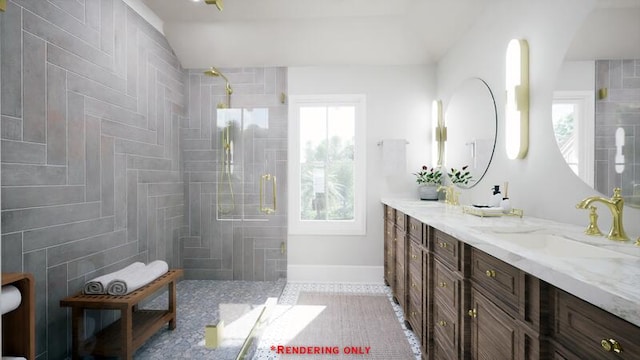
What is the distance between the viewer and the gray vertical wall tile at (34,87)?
1383 millimetres

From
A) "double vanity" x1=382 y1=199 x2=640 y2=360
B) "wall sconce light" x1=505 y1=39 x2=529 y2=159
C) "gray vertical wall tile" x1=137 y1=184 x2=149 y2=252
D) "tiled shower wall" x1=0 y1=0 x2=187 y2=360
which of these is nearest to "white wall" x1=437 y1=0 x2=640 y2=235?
"wall sconce light" x1=505 y1=39 x2=529 y2=159

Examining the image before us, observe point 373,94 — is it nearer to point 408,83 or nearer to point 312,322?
point 408,83

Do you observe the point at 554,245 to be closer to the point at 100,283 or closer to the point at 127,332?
the point at 127,332

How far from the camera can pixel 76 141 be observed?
1.68m

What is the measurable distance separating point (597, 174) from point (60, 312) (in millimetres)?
2593

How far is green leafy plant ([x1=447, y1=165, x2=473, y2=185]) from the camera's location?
2475mm

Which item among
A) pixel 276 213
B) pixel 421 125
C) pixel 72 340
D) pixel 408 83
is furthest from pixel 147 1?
pixel 421 125

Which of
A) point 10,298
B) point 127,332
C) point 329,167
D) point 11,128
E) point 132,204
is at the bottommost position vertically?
point 127,332

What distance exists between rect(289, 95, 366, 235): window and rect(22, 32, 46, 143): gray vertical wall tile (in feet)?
6.81

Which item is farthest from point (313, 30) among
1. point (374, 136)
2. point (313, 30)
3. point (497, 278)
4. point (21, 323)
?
point (21, 323)

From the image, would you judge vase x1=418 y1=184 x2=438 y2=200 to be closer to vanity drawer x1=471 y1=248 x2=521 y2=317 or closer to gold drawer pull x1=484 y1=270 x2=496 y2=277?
vanity drawer x1=471 y1=248 x2=521 y2=317

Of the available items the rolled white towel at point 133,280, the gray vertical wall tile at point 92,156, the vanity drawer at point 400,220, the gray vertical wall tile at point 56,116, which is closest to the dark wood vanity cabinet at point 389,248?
the vanity drawer at point 400,220

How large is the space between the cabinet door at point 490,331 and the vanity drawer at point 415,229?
2.23 feet

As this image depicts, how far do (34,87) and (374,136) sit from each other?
8.77 ft
